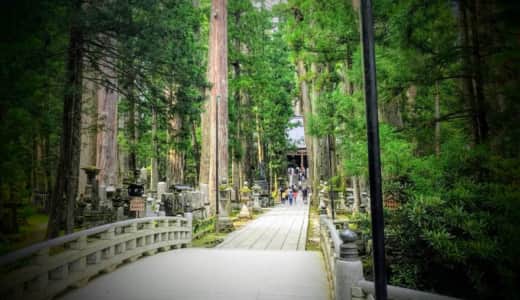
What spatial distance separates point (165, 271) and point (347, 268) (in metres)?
3.72

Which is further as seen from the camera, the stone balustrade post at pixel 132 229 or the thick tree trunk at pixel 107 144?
the thick tree trunk at pixel 107 144

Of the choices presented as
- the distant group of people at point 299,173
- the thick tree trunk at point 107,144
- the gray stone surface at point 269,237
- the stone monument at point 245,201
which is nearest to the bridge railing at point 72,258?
the gray stone surface at point 269,237

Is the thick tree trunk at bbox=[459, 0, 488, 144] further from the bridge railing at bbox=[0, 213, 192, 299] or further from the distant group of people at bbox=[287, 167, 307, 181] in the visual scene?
the distant group of people at bbox=[287, 167, 307, 181]

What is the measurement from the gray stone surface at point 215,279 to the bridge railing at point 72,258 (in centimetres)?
21

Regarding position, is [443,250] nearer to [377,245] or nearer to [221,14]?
[377,245]

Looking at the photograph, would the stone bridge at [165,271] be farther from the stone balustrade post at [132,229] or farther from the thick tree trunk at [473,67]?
the thick tree trunk at [473,67]

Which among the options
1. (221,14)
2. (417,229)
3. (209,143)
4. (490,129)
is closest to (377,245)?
(417,229)

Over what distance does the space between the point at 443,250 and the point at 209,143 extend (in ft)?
42.5

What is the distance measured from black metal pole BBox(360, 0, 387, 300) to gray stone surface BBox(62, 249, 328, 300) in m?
2.80

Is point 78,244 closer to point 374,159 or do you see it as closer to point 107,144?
point 374,159

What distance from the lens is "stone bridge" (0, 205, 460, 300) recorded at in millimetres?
3344

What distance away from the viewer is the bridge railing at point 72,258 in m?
3.50

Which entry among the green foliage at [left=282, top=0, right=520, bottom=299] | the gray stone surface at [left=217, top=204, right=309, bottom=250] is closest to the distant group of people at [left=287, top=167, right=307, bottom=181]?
the gray stone surface at [left=217, top=204, right=309, bottom=250]

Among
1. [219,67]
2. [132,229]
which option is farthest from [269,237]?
[219,67]
